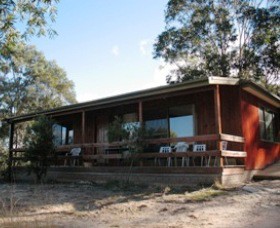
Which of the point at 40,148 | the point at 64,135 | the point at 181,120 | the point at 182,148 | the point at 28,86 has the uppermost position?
the point at 28,86

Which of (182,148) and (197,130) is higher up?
(197,130)

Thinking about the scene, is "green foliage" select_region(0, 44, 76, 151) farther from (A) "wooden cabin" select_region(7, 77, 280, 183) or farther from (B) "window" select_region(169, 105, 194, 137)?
(B) "window" select_region(169, 105, 194, 137)

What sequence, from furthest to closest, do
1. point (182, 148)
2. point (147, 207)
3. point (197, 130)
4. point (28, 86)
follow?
point (28, 86), point (197, 130), point (182, 148), point (147, 207)

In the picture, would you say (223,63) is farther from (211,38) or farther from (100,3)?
(100,3)

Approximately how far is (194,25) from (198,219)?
20543 mm

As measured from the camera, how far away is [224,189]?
392 inches

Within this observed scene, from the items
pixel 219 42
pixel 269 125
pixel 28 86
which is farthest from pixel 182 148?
pixel 28 86

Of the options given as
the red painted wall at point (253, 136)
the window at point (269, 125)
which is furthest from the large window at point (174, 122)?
the window at point (269, 125)

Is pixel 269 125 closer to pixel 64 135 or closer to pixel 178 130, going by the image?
pixel 178 130

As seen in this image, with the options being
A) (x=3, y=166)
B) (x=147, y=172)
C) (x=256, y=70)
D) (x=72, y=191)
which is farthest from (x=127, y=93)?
(x=256, y=70)

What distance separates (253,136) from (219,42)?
544 inches

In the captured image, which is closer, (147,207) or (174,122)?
(147,207)

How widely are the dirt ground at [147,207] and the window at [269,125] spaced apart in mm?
3925

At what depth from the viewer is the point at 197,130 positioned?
13.5 metres
